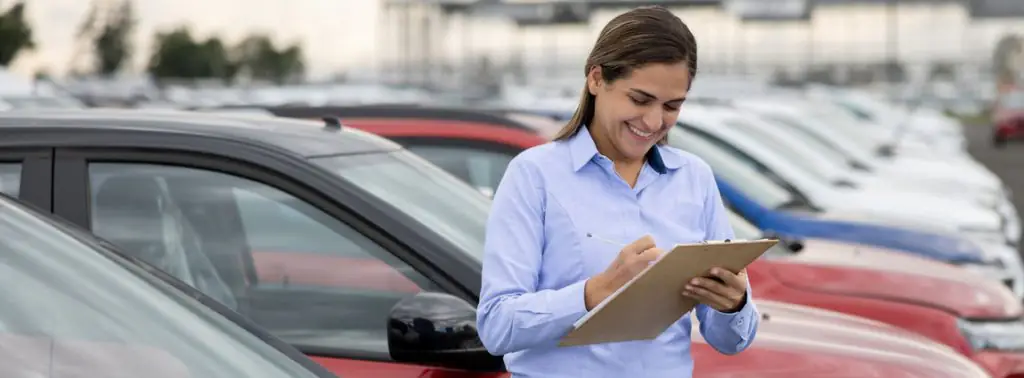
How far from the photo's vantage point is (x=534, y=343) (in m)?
3.09

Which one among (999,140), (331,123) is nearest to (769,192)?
(331,123)

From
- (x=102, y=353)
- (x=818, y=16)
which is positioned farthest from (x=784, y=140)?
(x=818, y=16)

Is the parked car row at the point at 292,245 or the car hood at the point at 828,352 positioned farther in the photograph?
the car hood at the point at 828,352

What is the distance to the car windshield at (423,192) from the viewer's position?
157 inches

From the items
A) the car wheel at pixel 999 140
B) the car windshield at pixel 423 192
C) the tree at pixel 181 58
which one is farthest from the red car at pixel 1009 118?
the tree at pixel 181 58

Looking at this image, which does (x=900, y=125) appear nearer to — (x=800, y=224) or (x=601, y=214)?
(x=800, y=224)

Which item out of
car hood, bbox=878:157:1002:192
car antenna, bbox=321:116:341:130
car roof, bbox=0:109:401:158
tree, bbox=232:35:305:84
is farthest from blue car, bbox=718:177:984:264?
tree, bbox=232:35:305:84

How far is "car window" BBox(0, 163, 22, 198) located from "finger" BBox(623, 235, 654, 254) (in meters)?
1.70

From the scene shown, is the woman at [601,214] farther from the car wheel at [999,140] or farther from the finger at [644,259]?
the car wheel at [999,140]

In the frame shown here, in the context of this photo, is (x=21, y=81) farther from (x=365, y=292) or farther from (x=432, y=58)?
(x=432, y=58)

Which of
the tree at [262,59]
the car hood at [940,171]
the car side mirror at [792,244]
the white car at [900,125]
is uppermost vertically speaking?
the car side mirror at [792,244]

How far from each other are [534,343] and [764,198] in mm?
5530

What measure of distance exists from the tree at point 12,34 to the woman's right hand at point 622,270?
137 ft

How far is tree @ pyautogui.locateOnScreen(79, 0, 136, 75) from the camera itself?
74938mm
